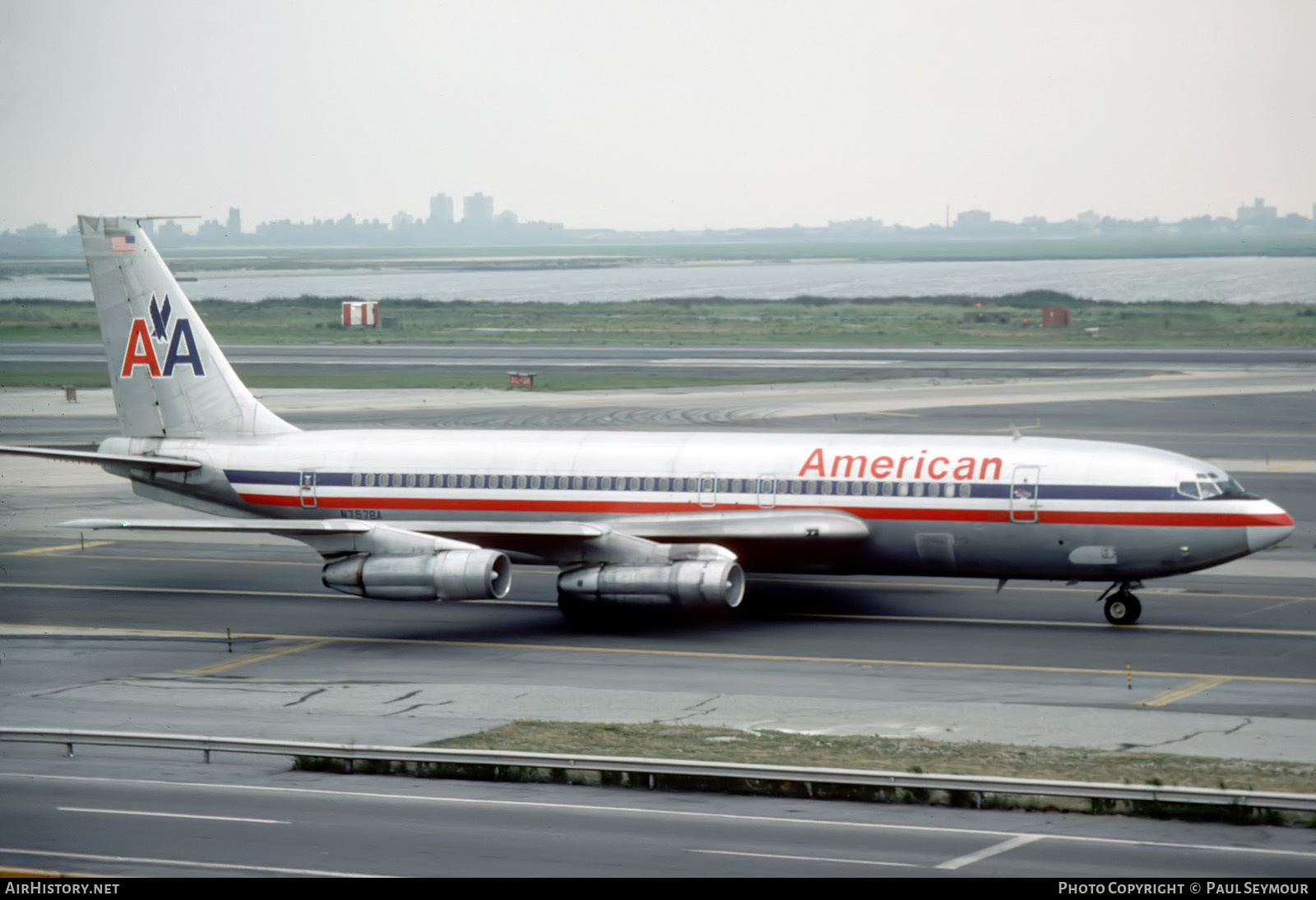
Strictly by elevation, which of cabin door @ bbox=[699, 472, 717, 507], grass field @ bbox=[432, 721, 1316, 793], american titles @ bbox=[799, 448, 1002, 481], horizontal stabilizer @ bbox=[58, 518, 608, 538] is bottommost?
grass field @ bbox=[432, 721, 1316, 793]

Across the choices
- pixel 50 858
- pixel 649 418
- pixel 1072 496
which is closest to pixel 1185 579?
pixel 1072 496

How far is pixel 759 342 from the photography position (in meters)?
139

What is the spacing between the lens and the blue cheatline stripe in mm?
37812

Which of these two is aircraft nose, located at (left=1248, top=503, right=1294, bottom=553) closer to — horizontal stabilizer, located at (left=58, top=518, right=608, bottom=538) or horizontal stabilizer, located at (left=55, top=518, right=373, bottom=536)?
Answer: horizontal stabilizer, located at (left=58, top=518, right=608, bottom=538)

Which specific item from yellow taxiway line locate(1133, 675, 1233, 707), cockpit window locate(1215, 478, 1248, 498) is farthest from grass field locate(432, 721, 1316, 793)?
cockpit window locate(1215, 478, 1248, 498)

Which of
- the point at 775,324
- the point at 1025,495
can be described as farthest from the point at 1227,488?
the point at 775,324

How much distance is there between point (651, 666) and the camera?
35.2m

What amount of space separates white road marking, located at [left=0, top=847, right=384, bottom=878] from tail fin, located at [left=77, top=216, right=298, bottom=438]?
2458 cm

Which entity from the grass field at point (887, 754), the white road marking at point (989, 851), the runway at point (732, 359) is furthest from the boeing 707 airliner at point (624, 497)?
the runway at point (732, 359)

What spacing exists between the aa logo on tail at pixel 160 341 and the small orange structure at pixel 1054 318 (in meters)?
113

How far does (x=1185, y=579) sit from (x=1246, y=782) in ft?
69.1

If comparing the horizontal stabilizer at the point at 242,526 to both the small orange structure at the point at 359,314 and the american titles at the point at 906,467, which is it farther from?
the small orange structure at the point at 359,314

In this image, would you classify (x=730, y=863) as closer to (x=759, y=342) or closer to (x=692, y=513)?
(x=692, y=513)

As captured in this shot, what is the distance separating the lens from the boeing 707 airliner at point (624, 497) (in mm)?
37656
